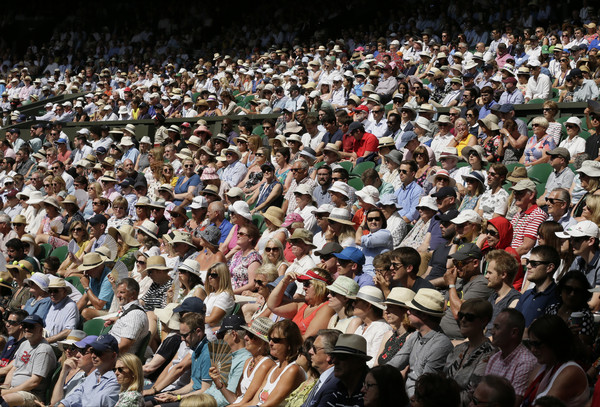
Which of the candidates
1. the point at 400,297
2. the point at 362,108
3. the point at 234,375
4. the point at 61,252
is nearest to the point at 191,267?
the point at 234,375

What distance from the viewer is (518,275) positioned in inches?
299

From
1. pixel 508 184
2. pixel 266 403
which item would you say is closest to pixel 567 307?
pixel 266 403

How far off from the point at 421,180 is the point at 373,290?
14.0ft

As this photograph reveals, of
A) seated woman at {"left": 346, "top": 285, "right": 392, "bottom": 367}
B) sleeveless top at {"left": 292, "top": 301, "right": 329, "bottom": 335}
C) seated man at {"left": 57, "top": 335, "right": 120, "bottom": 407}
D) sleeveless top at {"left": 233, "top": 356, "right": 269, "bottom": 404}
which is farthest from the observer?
sleeveless top at {"left": 292, "top": 301, "right": 329, "bottom": 335}

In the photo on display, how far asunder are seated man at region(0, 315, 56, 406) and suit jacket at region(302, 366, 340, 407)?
339 cm

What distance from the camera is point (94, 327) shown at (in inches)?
357

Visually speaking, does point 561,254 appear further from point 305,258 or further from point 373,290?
point 305,258

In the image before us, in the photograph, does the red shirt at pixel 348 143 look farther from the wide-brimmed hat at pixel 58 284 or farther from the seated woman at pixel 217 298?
the wide-brimmed hat at pixel 58 284

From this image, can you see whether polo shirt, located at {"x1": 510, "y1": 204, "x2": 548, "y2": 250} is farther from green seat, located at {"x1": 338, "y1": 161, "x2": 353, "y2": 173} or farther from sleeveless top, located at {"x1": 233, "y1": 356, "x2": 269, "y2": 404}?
green seat, located at {"x1": 338, "y1": 161, "x2": 353, "y2": 173}

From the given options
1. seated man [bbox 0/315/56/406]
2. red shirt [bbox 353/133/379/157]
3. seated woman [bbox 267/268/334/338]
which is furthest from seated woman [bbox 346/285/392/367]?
red shirt [bbox 353/133/379/157]

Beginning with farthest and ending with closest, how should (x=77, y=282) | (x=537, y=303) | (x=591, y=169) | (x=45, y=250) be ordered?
(x=45, y=250)
(x=77, y=282)
(x=591, y=169)
(x=537, y=303)

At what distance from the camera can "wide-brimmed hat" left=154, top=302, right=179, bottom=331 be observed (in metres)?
8.12

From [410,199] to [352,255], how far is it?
2.68 meters

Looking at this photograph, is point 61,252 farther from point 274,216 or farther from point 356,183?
point 356,183
